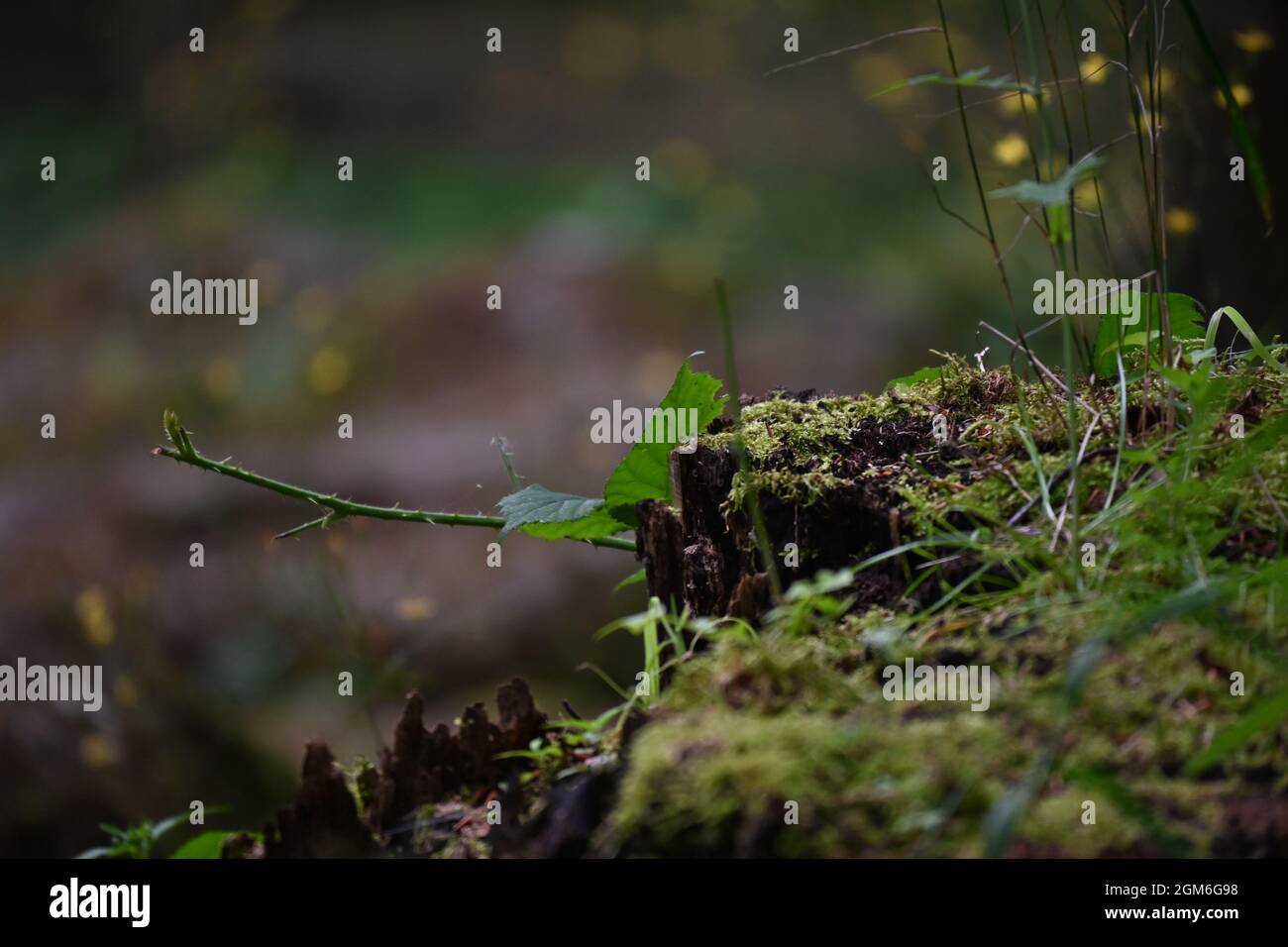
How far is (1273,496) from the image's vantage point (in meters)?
1.15

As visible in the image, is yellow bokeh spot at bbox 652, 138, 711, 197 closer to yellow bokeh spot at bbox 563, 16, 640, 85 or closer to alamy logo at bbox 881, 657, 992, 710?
yellow bokeh spot at bbox 563, 16, 640, 85

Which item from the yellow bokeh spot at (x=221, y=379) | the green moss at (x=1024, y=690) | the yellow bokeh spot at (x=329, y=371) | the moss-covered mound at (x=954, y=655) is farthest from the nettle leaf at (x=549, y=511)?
the yellow bokeh spot at (x=329, y=371)

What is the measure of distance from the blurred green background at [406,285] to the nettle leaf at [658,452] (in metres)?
0.77

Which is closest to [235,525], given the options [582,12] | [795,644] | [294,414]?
[294,414]

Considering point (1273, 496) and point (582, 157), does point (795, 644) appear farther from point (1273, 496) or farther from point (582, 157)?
point (582, 157)

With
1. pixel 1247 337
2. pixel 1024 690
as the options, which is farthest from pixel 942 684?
pixel 1247 337

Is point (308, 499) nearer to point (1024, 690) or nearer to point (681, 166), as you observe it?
point (1024, 690)

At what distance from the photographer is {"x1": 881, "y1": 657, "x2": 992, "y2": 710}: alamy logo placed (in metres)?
0.91

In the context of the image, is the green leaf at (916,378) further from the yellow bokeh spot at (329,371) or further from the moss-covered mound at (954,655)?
the yellow bokeh spot at (329,371)

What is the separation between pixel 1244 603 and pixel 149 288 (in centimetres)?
547

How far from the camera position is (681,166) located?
249 inches

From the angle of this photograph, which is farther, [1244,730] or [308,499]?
[308,499]

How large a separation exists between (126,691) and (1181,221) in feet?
9.57
